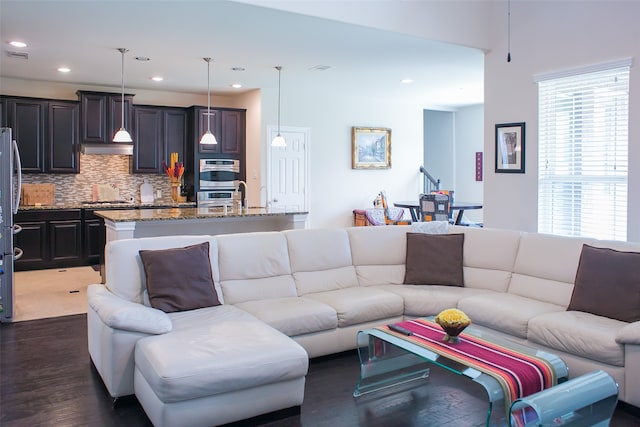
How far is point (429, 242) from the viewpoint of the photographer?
467 cm

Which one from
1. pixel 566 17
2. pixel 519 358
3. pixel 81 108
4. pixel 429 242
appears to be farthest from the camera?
pixel 81 108

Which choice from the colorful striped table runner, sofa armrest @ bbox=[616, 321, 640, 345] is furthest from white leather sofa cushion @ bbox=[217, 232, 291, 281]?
sofa armrest @ bbox=[616, 321, 640, 345]

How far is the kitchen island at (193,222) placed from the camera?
17.5 feet

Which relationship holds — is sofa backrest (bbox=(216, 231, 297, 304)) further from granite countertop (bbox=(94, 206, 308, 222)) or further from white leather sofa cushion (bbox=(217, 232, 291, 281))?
granite countertop (bbox=(94, 206, 308, 222))

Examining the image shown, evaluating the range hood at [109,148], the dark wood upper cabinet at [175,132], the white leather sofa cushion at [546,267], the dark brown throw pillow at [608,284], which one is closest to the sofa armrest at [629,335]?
the dark brown throw pillow at [608,284]

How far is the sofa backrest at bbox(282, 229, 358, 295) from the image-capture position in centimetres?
436

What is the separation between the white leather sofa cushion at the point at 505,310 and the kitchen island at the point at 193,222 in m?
2.68

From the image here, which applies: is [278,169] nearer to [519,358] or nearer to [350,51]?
[350,51]

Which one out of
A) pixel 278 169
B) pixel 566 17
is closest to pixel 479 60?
pixel 566 17

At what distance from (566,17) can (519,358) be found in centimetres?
368

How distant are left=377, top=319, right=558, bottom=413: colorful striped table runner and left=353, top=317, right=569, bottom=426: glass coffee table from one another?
0.15ft

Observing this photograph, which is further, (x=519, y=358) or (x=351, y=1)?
(x=351, y=1)

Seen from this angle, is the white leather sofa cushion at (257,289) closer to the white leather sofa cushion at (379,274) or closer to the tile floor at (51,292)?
the white leather sofa cushion at (379,274)

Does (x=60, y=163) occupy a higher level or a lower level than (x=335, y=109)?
lower
